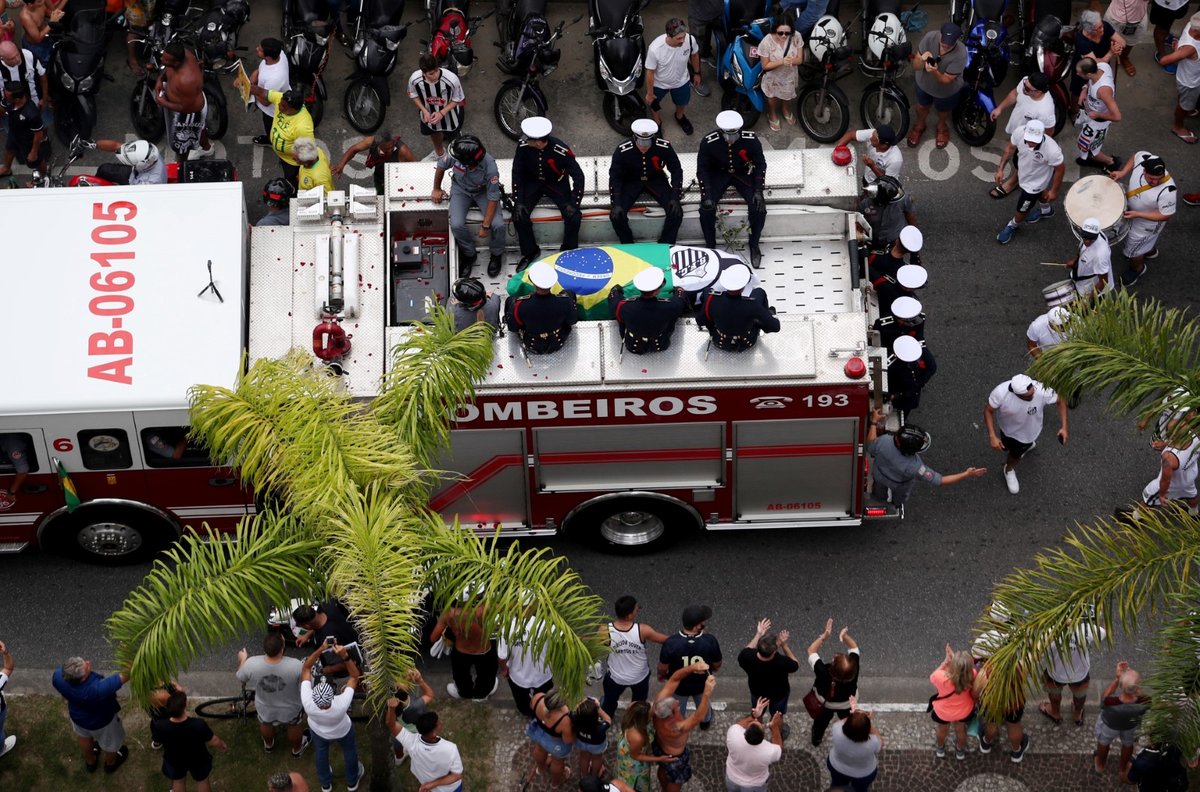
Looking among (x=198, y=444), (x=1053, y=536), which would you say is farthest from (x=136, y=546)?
(x=1053, y=536)

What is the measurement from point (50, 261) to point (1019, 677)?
847 cm

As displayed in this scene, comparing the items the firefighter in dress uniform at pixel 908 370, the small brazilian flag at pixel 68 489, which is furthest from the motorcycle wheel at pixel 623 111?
the small brazilian flag at pixel 68 489

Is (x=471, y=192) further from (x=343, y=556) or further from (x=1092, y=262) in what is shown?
(x=1092, y=262)

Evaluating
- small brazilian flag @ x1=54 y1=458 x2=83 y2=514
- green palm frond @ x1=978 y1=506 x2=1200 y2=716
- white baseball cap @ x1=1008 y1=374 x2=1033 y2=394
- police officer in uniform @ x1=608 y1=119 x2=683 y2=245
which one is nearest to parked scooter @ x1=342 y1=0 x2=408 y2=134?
police officer in uniform @ x1=608 y1=119 x2=683 y2=245

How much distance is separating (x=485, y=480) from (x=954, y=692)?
4.16 meters

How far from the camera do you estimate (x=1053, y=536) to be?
49.4 ft

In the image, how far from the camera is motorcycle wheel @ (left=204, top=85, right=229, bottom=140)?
713 inches

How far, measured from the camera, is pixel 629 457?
1397 centimetres

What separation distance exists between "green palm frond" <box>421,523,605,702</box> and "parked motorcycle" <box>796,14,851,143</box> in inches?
337

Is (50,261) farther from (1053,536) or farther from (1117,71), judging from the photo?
(1117,71)

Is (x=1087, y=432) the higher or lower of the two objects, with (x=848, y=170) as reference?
lower

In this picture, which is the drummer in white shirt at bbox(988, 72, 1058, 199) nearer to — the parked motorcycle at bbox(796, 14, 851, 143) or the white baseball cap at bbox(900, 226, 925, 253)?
the parked motorcycle at bbox(796, 14, 851, 143)

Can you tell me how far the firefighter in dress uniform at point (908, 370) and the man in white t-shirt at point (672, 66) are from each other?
4498 mm

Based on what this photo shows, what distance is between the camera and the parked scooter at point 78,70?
1805cm
